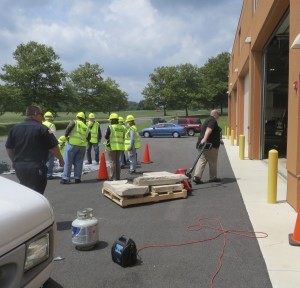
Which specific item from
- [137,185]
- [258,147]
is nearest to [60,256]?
[137,185]

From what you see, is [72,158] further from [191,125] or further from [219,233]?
[191,125]

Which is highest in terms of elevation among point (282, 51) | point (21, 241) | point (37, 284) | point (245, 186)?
point (282, 51)

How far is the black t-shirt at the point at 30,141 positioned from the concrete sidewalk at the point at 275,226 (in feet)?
11.3

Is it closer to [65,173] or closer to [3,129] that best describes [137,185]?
[65,173]

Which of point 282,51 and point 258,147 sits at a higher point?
point 282,51

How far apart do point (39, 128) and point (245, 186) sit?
19.2ft

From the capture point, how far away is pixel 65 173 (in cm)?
1024

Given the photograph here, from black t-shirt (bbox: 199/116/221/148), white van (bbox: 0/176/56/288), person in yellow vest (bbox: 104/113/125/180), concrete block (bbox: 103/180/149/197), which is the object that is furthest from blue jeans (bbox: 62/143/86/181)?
white van (bbox: 0/176/56/288)

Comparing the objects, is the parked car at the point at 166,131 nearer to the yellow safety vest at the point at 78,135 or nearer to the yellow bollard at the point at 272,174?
the yellow safety vest at the point at 78,135

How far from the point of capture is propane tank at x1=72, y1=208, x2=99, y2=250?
16.5ft

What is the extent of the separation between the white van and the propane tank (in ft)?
6.81

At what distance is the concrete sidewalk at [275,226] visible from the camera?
434 centimetres

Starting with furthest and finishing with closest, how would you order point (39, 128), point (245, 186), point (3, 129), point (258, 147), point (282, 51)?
point (3, 129) → point (282, 51) → point (258, 147) → point (245, 186) → point (39, 128)

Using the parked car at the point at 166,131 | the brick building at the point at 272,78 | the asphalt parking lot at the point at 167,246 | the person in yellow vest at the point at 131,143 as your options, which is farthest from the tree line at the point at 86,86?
the asphalt parking lot at the point at 167,246
